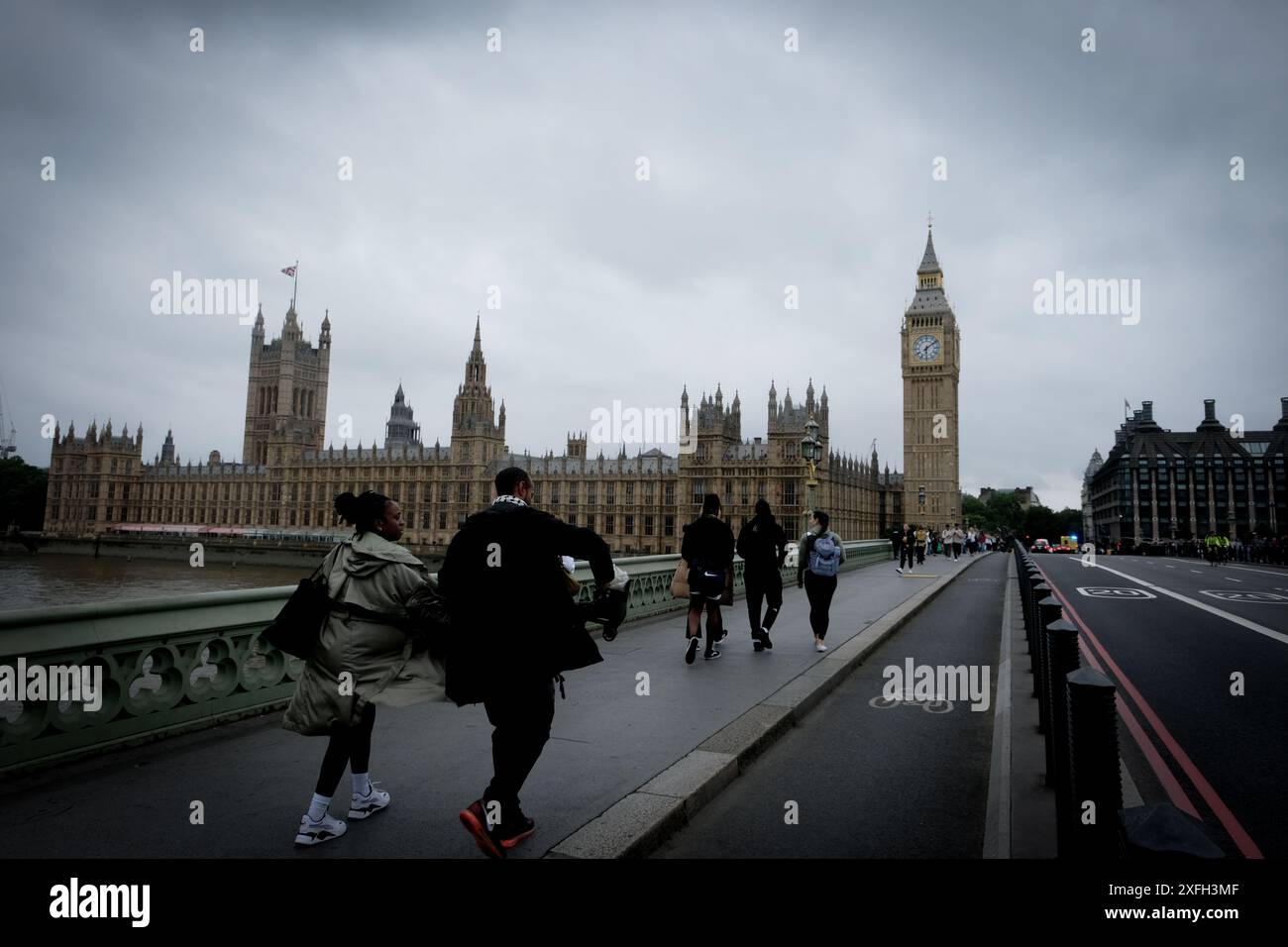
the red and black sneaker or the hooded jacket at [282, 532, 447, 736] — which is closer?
the red and black sneaker

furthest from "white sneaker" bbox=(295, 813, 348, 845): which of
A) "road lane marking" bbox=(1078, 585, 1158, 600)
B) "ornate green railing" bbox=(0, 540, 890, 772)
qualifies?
"road lane marking" bbox=(1078, 585, 1158, 600)

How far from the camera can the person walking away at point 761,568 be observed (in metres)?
9.89

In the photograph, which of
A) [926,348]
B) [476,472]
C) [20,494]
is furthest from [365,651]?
[20,494]

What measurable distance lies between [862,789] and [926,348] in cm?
10075

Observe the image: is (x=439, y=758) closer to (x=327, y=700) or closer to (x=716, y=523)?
(x=327, y=700)

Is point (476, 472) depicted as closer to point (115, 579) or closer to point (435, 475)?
point (435, 475)

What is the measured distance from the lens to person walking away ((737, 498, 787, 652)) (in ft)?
32.4

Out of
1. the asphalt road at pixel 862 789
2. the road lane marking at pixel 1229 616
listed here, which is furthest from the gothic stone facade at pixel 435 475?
the asphalt road at pixel 862 789

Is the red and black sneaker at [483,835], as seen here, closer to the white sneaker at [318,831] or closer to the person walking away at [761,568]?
the white sneaker at [318,831]

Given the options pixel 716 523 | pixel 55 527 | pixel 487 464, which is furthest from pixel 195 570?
pixel 716 523

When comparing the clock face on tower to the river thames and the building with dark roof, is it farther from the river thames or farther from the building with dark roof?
the river thames

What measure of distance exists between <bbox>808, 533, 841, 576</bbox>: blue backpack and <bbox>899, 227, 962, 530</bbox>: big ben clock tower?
3407 inches

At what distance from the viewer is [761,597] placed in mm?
10039
